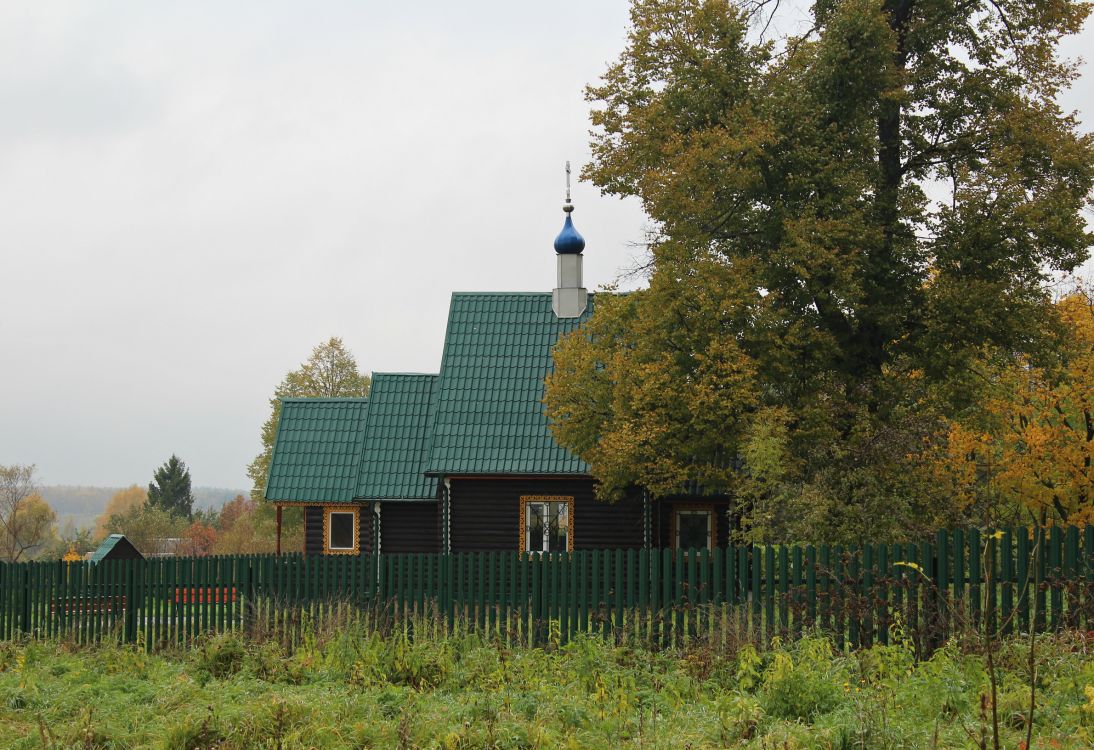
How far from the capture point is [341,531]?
98.3ft

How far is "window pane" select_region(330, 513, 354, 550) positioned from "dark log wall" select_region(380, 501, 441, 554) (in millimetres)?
→ 1285

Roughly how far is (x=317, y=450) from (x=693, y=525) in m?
10.3

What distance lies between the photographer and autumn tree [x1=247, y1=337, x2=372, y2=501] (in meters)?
52.7

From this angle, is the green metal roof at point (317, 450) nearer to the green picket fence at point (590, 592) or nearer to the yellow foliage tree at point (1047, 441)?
the green picket fence at point (590, 592)

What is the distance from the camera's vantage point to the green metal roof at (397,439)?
28.6 m

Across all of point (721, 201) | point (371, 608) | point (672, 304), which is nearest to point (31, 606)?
point (371, 608)

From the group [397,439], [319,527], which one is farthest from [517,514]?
[319,527]

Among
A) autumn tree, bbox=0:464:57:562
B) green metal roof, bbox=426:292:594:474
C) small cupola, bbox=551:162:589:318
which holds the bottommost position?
autumn tree, bbox=0:464:57:562

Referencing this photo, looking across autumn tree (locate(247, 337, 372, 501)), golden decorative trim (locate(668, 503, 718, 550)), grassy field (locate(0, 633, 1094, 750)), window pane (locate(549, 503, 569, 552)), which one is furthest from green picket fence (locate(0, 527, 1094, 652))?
autumn tree (locate(247, 337, 372, 501))

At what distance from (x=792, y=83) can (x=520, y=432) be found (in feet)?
36.1

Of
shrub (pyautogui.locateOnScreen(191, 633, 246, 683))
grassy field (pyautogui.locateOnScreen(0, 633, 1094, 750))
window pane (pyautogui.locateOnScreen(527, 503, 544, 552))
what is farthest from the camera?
window pane (pyautogui.locateOnScreen(527, 503, 544, 552))

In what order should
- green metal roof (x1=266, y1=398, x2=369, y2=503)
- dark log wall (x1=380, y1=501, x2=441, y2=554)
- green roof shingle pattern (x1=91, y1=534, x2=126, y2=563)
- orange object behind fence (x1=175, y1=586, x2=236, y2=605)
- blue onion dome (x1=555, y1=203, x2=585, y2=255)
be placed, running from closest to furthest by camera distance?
orange object behind fence (x1=175, y1=586, x2=236, y2=605)
green roof shingle pattern (x1=91, y1=534, x2=126, y2=563)
dark log wall (x1=380, y1=501, x2=441, y2=554)
green metal roof (x1=266, y1=398, x2=369, y2=503)
blue onion dome (x1=555, y1=203, x2=585, y2=255)

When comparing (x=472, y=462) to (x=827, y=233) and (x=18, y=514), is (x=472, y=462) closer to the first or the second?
(x=827, y=233)

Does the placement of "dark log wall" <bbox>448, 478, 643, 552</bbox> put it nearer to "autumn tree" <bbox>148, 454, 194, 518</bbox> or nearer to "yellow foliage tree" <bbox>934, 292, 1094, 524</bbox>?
"yellow foliage tree" <bbox>934, 292, 1094, 524</bbox>
